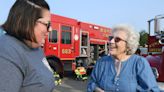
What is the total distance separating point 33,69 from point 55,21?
42.7 ft

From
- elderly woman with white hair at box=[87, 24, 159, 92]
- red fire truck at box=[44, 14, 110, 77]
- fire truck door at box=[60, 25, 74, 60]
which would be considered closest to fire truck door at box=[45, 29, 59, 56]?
red fire truck at box=[44, 14, 110, 77]

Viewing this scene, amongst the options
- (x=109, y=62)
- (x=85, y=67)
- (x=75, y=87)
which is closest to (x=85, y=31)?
(x=85, y=67)

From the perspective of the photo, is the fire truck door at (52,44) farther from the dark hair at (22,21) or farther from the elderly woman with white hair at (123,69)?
the dark hair at (22,21)

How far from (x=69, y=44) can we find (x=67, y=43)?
7.9 inches

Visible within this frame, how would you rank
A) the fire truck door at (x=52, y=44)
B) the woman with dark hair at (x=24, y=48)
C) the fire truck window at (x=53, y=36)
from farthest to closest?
1. the fire truck window at (x=53, y=36)
2. the fire truck door at (x=52, y=44)
3. the woman with dark hair at (x=24, y=48)

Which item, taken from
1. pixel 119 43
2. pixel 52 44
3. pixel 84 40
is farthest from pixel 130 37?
pixel 84 40

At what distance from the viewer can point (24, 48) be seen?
206cm

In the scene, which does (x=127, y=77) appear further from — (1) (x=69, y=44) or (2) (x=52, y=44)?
(1) (x=69, y=44)

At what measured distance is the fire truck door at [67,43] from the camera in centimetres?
1522

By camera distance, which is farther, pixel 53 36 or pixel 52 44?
pixel 53 36

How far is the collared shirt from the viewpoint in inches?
138

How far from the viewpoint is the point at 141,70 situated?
3516 millimetres

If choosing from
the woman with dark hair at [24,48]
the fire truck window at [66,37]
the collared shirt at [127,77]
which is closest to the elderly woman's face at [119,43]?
the collared shirt at [127,77]

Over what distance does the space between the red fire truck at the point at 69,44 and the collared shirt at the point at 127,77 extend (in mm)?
9941
